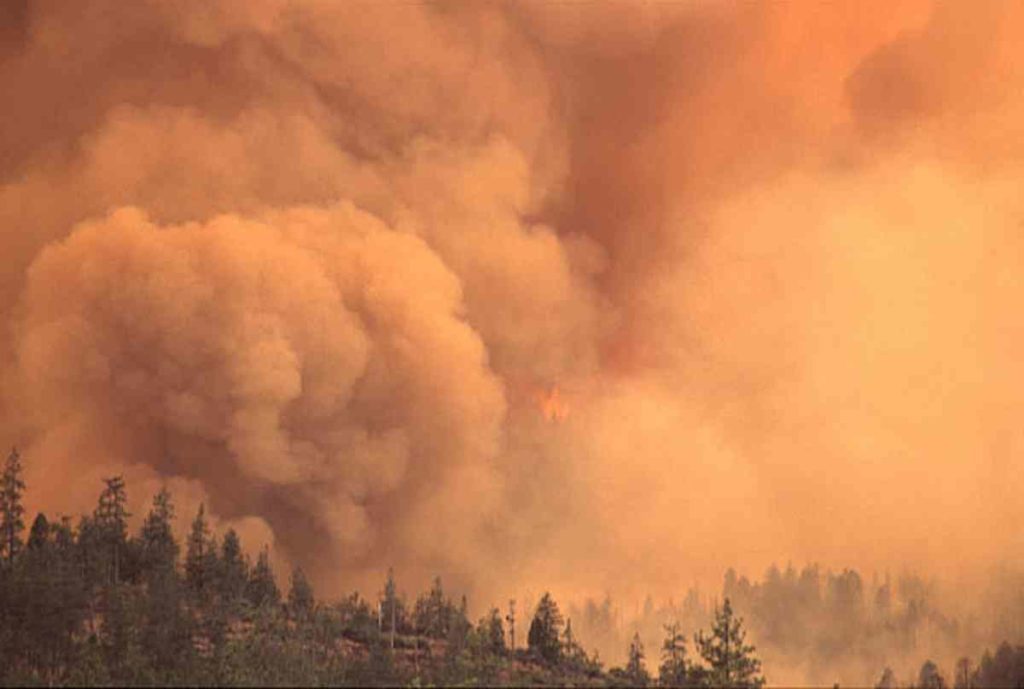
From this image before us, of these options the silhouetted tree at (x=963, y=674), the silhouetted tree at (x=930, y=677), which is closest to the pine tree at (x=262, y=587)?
the silhouetted tree at (x=930, y=677)

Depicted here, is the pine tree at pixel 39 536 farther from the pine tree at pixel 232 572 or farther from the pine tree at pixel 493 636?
the pine tree at pixel 493 636

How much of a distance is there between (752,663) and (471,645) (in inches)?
379

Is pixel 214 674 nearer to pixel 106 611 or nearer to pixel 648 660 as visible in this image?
pixel 106 611

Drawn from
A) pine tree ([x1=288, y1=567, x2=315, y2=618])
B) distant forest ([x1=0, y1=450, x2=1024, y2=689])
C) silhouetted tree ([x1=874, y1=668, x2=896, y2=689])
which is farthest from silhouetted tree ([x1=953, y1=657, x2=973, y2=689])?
pine tree ([x1=288, y1=567, x2=315, y2=618])

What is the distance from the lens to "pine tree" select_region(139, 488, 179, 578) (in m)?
49.3

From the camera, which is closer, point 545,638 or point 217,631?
point 217,631

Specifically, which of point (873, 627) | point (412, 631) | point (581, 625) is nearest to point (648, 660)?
point (581, 625)

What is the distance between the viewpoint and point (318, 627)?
157ft

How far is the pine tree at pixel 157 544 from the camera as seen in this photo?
49344 mm

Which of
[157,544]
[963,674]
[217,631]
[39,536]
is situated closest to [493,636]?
[217,631]

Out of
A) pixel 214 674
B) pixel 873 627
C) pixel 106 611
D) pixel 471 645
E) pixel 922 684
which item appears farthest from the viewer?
pixel 873 627

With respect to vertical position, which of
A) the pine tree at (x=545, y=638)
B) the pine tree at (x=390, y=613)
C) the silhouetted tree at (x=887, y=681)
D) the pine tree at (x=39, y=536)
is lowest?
the silhouetted tree at (x=887, y=681)

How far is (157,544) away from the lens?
1977 inches

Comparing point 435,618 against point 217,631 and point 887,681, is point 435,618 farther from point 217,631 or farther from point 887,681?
point 887,681
